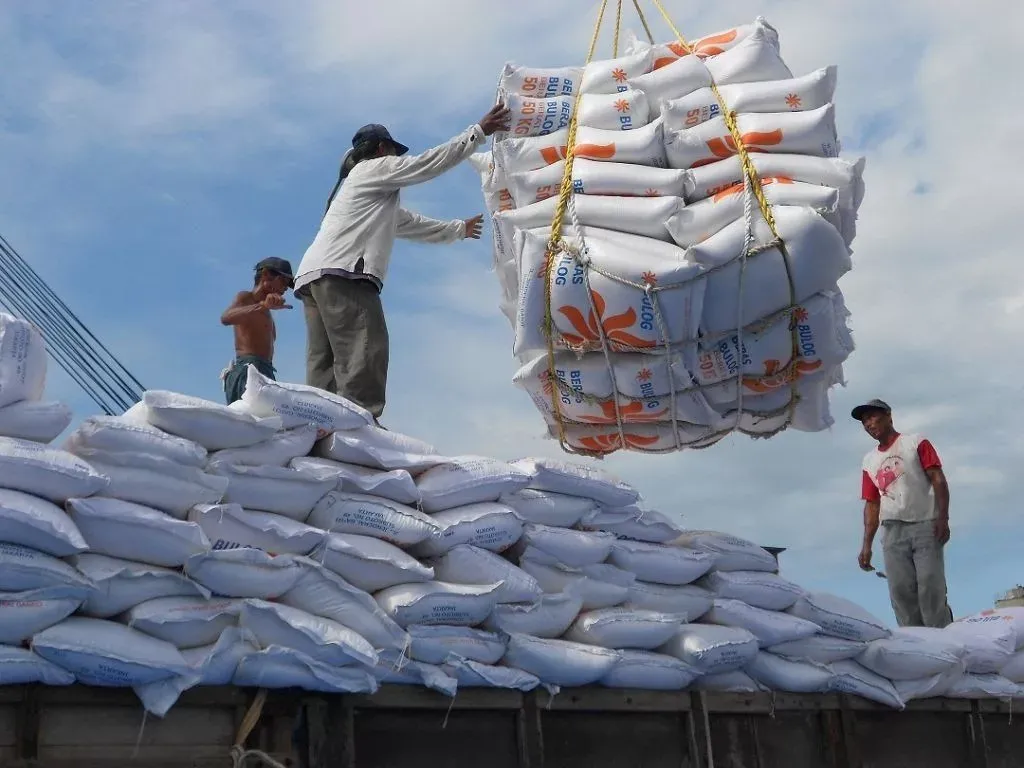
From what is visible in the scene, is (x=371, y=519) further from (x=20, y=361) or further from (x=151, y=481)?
(x=20, y=361)

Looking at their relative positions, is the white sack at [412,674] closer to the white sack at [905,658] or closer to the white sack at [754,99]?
the white sack at [905,658]

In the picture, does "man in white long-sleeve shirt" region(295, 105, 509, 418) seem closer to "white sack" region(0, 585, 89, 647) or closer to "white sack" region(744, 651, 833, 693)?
"white sack" region(744, 651, 833, 693)

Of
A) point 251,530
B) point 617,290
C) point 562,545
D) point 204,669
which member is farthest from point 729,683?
point 204,669

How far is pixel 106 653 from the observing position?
3.30 meters

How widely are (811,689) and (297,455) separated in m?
2.21

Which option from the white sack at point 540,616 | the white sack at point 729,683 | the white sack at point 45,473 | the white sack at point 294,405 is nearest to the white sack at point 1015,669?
the white sack at point 729,683

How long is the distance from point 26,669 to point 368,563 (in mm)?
1089

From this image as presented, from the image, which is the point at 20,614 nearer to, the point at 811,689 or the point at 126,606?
the point at 126,606

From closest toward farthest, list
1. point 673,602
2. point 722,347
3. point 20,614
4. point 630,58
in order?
point 20,614, point 673,602, point 722,347, point 630,58

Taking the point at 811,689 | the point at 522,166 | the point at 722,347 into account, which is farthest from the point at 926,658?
the point at 522,166

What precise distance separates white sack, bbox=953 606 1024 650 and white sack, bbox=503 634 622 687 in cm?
219

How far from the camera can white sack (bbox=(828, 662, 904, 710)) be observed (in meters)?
4.99

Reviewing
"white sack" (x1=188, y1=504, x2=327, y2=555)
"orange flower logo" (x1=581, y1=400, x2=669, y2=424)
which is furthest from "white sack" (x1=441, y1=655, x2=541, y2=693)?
"orange flower logo" (x1=581, y1=400, x2=669, y2=424)

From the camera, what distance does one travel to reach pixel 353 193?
5.72 metres
